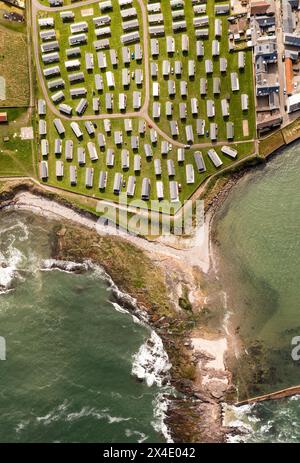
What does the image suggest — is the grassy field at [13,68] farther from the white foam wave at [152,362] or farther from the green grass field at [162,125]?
the white foam wave at [152,362]

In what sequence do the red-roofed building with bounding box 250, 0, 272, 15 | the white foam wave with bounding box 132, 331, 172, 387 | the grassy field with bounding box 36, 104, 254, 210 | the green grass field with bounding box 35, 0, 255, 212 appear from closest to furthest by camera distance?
the white foam wave with bounding box 132, 331, 172, 387
the red-roofed building with bounding box 250, 0, 272, 15
the green grass field with bounding box 35, 0, 255, 212
the grassy field with bounding box 36, 104, 254, 210

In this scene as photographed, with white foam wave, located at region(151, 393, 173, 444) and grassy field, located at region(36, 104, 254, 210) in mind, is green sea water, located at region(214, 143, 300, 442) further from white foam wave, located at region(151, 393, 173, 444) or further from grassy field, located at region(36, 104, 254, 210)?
white foam wave, located at region(151, 393, 173, 444)

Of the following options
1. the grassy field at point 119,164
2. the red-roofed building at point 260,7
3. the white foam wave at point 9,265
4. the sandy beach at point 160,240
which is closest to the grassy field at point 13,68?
the grassy field at point 119,164

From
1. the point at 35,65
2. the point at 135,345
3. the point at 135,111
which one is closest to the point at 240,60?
the point at 135,111

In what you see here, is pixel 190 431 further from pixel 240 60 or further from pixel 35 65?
pixel 35 65

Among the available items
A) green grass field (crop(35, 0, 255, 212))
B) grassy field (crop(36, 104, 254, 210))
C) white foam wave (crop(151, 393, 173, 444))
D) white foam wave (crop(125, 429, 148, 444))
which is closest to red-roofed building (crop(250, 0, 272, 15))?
green grass field (crop(35, 0, 255, 212))

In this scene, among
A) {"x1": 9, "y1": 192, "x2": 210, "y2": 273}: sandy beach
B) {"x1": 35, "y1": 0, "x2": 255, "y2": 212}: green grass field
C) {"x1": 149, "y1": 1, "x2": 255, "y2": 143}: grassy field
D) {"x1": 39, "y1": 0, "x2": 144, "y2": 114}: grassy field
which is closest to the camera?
{"x1": 149, "y1": 1, "x2": 255, "y2": 143}: grassy field
